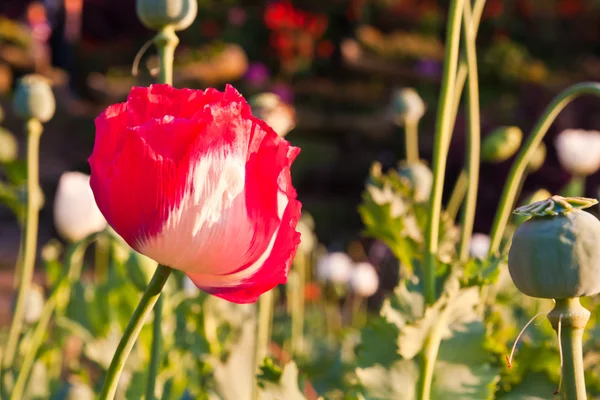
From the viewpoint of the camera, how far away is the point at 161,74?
0.62 meters

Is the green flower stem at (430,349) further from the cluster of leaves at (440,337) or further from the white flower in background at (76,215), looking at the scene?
the white flower in background at (76,215)

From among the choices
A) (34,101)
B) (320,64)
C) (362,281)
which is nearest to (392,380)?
(34,101)

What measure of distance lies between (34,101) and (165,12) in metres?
0.29

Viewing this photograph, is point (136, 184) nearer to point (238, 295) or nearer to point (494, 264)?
point (238, 295)

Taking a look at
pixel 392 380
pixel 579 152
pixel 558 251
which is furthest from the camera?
pixel 579 152

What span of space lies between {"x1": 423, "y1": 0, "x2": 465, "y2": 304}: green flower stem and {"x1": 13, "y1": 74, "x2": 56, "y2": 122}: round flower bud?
0.42 m

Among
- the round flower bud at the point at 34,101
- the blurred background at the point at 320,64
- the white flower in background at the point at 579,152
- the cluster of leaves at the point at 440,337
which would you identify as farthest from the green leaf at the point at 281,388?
the blurred background at the point at 320,64

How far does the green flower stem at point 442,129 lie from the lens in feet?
1.91

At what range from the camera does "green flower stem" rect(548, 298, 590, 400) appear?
409 millimetres

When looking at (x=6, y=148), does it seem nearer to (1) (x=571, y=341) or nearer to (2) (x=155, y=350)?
(2) (x=155, y=350)

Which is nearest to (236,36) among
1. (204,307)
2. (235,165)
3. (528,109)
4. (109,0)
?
(109,0)

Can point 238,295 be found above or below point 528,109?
below

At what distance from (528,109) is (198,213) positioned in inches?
148

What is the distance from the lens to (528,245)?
0.42 meters
